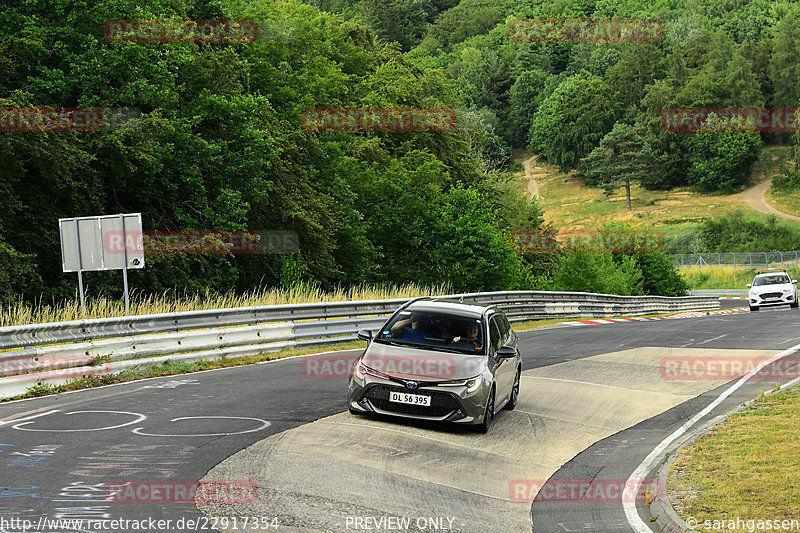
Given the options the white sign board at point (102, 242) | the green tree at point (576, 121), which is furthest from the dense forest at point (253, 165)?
the green tree at point (576, 121)

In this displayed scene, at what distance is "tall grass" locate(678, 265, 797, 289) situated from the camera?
8281 cm

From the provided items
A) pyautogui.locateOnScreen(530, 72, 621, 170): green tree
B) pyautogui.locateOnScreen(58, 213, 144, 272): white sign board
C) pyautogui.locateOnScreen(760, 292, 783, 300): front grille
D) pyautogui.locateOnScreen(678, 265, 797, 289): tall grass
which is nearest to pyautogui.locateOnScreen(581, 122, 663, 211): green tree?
pyautogui.locateOnScreen(530, 72, 621, 170): green tree

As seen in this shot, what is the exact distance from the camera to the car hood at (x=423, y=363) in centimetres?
1082

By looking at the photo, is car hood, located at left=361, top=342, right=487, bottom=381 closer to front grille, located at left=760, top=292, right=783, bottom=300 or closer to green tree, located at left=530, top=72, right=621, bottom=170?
front grille, located at left=760, top=292, right=783, bottom=300

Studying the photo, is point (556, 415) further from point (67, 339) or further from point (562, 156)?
point (562, 156)

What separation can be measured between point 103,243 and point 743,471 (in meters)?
13.0

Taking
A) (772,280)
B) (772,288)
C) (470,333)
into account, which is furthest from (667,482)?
(772,280)

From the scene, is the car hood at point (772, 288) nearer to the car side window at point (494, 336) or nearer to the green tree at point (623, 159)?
the car side window at point (494, 336)

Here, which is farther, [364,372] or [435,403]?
[364,372]

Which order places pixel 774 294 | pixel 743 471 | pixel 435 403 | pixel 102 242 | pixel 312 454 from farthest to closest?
pixel 774 294 < pixel 102 242 < pixel 435 403 < pixel 312 454 < pixel 743 471

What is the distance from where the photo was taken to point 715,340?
2420 cm

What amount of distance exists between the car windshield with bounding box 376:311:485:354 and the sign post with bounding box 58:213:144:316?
24.5 ft

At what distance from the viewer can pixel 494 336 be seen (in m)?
12.3

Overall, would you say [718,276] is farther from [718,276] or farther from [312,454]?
[312,454]
